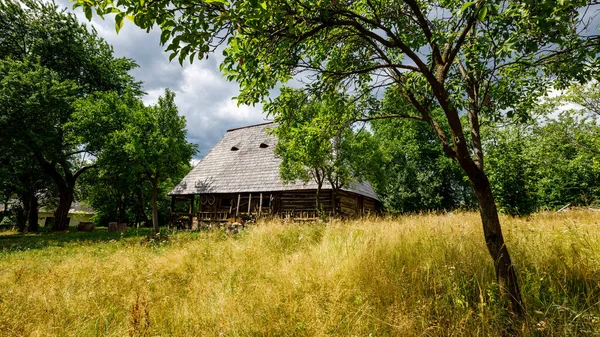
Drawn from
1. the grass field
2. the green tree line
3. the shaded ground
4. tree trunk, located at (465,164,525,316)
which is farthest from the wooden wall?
tree trunk, located at (465,164,525,316)

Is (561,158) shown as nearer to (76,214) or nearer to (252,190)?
(252,190)

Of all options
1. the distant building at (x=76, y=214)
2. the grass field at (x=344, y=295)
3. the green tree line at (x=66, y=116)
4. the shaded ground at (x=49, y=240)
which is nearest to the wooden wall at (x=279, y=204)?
the green tree line at (x=66, y=116)

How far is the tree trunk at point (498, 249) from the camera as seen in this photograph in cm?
277

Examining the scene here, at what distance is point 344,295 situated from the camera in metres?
3.17

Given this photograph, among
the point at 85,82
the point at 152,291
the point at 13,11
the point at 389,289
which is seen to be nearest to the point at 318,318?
the point at 389,289

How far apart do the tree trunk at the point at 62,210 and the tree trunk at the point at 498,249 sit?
27067 mm

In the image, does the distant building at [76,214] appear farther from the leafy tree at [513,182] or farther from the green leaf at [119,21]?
the leafy tree at [513,182]

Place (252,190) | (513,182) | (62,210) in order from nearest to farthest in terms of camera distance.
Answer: (513,182)
(252,190)
(62,210)

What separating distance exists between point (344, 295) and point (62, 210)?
86.0 feet

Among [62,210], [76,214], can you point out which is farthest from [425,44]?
[76,214]

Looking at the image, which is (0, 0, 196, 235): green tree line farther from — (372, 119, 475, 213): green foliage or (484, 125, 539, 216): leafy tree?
(372, 119, 475, 213): green foliage

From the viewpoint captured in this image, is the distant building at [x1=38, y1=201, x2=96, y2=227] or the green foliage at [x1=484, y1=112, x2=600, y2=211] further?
the distant building at [x1=38, y1=201, x2=96, y2=227]

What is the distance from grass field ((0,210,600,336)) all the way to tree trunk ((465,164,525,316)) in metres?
0.14

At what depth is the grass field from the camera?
2635 millimetres
